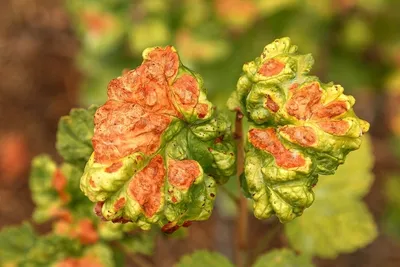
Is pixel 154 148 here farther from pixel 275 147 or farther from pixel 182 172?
pixel 275 147

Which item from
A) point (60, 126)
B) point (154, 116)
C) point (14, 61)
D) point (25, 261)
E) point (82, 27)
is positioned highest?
point (154, 116)

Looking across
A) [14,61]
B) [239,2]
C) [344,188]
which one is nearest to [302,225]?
[344,188]

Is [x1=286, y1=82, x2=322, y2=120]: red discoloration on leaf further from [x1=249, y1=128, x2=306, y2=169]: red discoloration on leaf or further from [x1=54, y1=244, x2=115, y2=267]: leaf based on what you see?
[x1=54, y1=244, x2=115, y2=267]: leaf

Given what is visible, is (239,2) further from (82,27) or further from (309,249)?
(309,249)

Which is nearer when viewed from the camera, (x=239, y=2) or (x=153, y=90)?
(x=153, y=90)

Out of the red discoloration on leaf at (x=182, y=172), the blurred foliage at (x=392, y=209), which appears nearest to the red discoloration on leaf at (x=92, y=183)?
the red discoloration on leaf at (x=182, y=172)

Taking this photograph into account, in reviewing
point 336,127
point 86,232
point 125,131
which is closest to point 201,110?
point 125,131

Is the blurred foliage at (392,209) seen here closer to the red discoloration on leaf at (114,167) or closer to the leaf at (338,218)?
the leaf at (338,218)

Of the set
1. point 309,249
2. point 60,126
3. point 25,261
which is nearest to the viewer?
point 60,126
